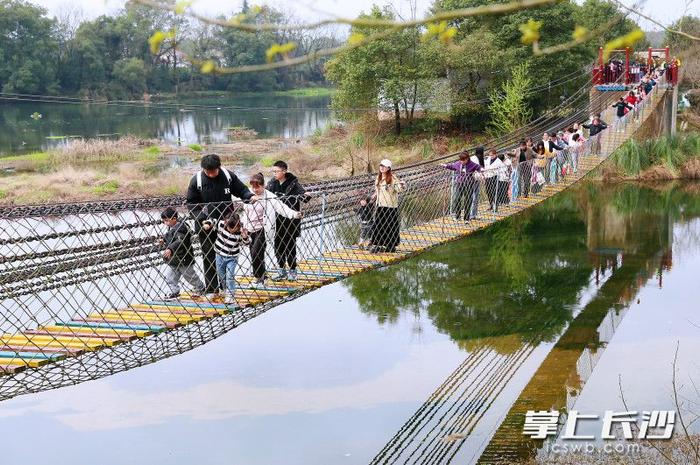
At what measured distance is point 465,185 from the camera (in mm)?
7484

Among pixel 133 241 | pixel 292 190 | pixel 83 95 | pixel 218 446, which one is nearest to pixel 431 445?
pixel 218 446

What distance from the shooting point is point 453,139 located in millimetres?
20219

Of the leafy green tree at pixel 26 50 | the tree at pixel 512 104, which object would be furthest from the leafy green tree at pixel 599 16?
the leafy green tree at pixel 26 50

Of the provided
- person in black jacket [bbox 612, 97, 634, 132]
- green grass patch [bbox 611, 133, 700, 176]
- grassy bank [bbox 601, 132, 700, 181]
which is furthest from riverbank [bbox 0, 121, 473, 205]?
person in black jacket [bbox 612, 97, 634, 132]

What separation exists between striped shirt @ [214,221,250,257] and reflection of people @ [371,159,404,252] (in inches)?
58.3

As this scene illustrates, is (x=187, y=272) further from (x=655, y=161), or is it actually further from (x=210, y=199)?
(x=655, y=161)

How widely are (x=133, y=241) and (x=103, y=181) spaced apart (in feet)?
38.0

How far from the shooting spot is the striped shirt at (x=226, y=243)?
483 cm

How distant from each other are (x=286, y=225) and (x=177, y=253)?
0.76m

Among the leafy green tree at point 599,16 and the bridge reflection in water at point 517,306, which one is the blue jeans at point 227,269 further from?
the leafy green tree at point 599,16

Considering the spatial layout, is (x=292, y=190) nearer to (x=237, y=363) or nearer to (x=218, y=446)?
(x=218, y=446)

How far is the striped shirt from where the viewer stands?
15.8 ft

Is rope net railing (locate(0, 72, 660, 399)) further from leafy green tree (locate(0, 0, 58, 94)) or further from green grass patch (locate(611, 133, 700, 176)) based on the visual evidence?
leafy green tree (locate(0, 0, 58, 94))

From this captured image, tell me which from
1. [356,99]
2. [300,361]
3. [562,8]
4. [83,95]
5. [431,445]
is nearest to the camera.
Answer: [431,445]
